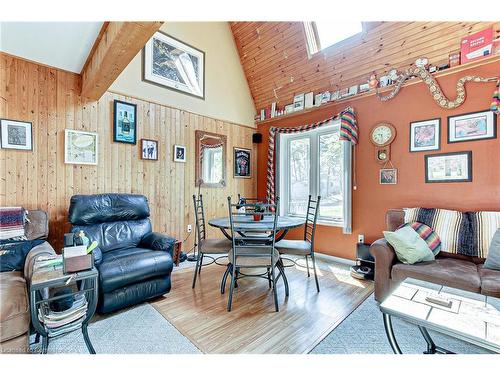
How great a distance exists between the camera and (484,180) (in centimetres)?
249

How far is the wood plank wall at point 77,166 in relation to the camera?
2451 millimetres

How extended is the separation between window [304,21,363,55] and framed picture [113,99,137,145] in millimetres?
2811

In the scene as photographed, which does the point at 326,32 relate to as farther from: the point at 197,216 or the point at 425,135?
the point at 197,216

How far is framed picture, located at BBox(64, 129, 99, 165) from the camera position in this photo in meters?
2.76

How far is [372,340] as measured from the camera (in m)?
1.72

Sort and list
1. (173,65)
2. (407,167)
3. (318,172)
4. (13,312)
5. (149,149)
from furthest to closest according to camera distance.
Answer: (318,172)
(173,65)
(149,149)
(407,167)
(13,312)

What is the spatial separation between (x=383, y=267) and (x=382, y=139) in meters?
1.79

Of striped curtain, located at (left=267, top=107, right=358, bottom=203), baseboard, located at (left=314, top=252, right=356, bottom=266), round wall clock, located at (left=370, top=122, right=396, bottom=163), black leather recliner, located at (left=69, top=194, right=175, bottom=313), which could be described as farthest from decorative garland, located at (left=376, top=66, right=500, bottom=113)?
black leather recliner, located at (left=69, top=194, right=175, bottom=313)

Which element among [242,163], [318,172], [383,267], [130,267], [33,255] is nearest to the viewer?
[33,255]

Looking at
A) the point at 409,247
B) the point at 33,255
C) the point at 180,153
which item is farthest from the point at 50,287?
the point at 409,247
